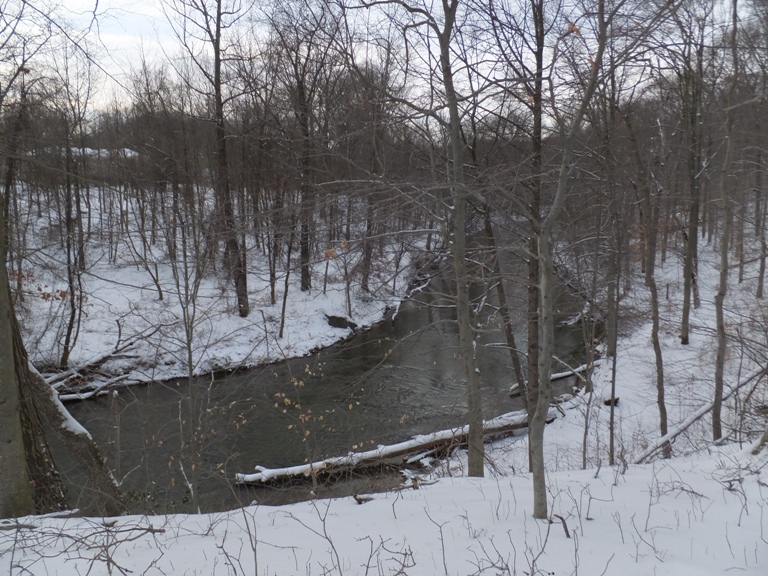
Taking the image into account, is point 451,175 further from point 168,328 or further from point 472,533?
point 168,328

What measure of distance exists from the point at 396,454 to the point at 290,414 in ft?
8.74

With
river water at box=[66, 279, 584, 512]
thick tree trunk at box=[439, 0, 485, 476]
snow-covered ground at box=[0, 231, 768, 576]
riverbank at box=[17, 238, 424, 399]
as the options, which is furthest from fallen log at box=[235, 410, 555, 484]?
snow-covered ground at box=[0, 231, 768, 576]

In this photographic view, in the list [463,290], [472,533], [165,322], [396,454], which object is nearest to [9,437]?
[472,533]

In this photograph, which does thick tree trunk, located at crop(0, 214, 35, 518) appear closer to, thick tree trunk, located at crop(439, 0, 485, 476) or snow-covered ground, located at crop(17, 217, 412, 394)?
thick tree trunk, located at crop(439, 0, 485, 476)

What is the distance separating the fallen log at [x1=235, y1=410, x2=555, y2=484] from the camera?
32.8ft

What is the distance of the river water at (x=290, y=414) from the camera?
371 inches

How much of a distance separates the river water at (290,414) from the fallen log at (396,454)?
33 cm

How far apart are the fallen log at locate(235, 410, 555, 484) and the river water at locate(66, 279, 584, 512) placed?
0.33 meters

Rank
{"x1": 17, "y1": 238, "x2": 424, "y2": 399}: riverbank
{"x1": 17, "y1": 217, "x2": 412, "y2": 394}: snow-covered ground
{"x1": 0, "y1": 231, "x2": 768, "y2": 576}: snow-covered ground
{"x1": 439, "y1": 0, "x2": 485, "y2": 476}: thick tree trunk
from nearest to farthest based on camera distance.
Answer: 1. {"x1": 0, "y1": 231, "x2": 768, "y2": 576}: snow-covered ground
2. {"x1": 439, "y1": 0, "x2": 485, "y2": 476}: thick tree trunk
3. {"x1": 17, "y1": 238, "x2": 424, "y2": 399}: riverbank
4. {"x1": 17, "y1": 217, "x2": 412, "y2": 394}: snow-covered ground

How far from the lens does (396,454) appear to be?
11.0m

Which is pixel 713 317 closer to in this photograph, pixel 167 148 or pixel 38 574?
pixel 38 574

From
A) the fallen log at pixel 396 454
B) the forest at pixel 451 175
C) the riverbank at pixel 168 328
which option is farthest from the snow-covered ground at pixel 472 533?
the riverbank at pixel 168 328

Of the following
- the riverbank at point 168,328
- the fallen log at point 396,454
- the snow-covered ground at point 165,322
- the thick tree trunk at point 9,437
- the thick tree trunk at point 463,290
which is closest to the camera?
the thick tree trunk at point 9,437

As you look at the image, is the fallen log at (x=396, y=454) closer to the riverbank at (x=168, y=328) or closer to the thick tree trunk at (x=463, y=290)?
the thick tree trunk at (x=463, y=290)
